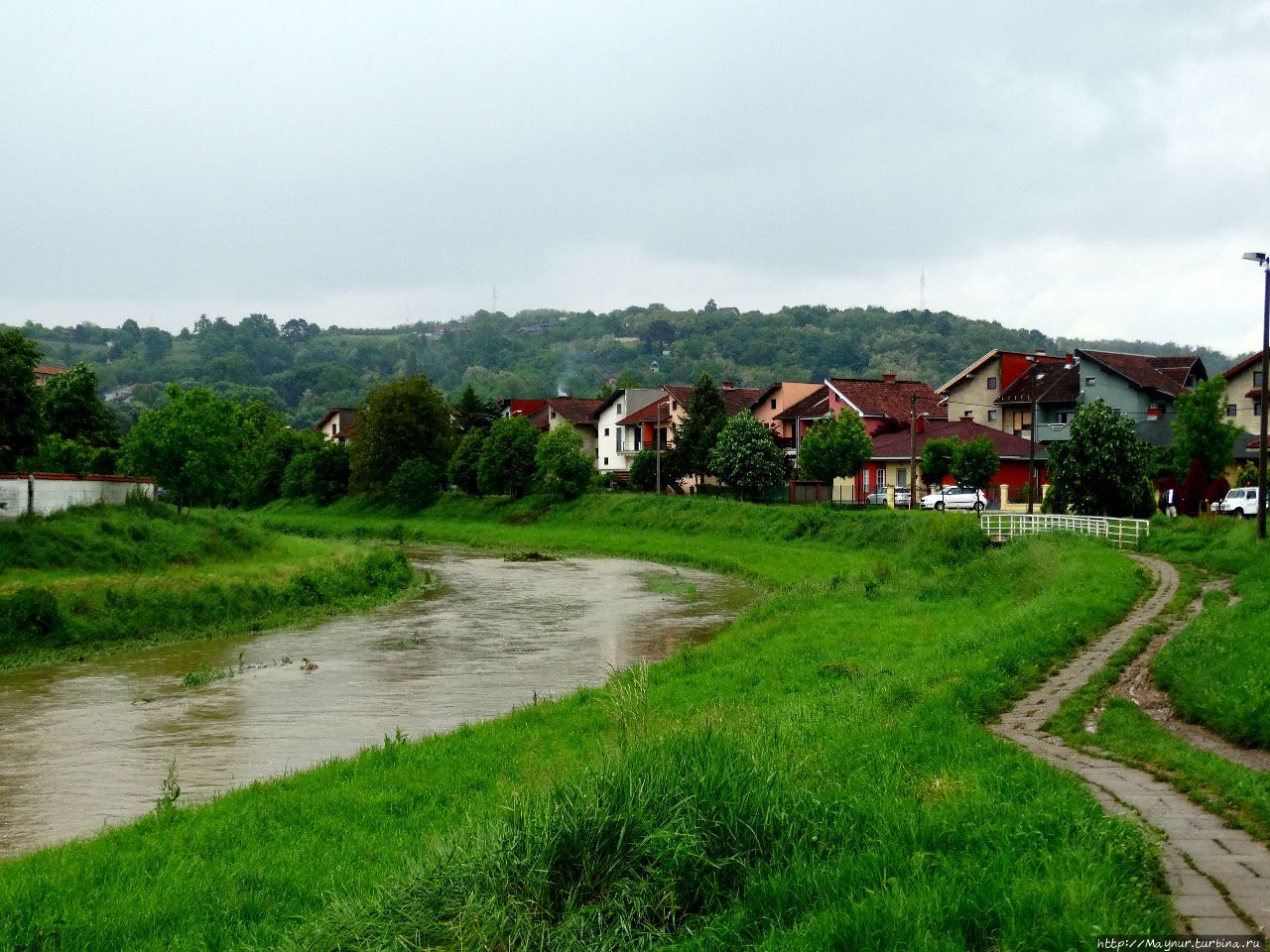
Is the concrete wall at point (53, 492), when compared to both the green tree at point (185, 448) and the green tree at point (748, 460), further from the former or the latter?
the green tree at point (748, 460)

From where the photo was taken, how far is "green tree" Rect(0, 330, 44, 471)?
3441 cm

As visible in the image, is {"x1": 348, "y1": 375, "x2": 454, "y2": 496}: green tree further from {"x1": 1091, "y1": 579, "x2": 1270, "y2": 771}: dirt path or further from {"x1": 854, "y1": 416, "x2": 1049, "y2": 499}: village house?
{"x1": 1091, "y1": 579, "x2": 1270, "y2": 771}: dirt path

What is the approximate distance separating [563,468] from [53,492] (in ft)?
119

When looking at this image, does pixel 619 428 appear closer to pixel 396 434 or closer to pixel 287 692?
pixel 396 434

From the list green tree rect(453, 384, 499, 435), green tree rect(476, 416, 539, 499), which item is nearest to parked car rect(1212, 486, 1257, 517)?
green tree rect(476, 416, 539, 499)

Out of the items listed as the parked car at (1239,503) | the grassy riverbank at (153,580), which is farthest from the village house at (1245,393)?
the grassy riverbank at (153,580)

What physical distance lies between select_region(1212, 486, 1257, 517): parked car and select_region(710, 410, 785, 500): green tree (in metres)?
24.0

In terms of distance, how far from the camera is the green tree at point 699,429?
73.4 meters

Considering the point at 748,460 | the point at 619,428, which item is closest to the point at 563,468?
the point at 748,460

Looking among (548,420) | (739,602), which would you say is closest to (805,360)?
(548,420)

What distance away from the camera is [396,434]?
266 ft

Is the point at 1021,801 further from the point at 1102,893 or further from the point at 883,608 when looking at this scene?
the point at 883,608

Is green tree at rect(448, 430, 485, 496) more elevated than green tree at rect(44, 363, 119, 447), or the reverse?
green tree at rect(44, 363, 119, 447)

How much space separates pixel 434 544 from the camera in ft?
222
